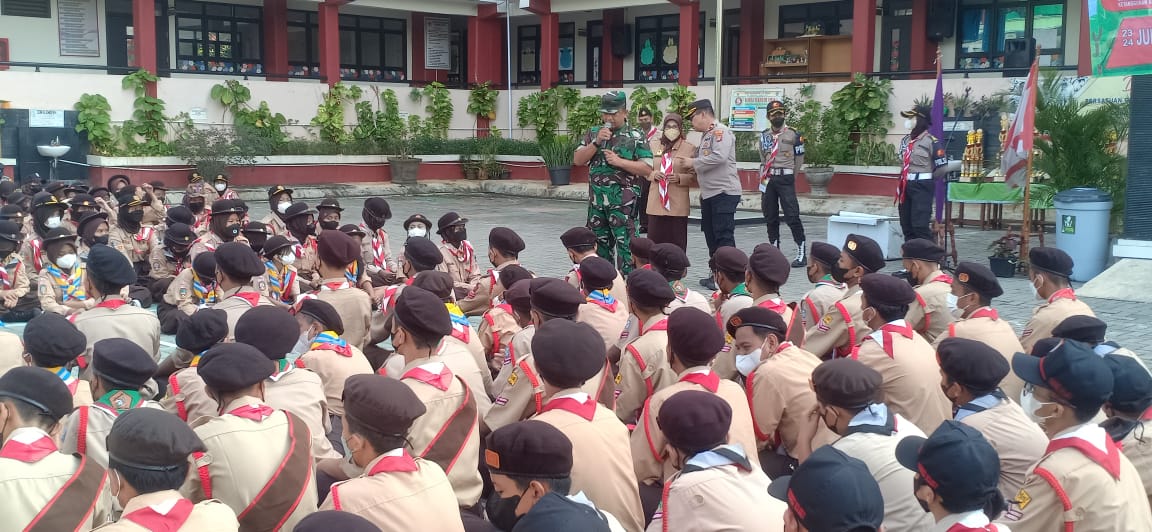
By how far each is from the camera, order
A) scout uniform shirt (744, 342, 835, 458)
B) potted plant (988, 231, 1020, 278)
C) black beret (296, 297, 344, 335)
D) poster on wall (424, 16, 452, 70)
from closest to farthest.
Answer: scout uniform shirt (744, 342, 835, 458) < black beret (296, 297, 344, 335) < potted plant (988, 231, 1020, 278) < poster on wall (424, 16, 452, 70)

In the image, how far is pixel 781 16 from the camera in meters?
21.9

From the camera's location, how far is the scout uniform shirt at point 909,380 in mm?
4734

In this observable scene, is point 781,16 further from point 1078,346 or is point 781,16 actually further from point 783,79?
point 1078,346

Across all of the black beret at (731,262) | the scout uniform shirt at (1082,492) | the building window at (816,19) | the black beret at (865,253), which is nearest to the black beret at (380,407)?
the scout uniform shirt at (1082,492)

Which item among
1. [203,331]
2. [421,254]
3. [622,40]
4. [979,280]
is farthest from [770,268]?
[622,40]

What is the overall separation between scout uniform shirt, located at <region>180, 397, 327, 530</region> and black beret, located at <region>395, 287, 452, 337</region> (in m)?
Answer: 0.88

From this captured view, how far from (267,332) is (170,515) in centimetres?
174

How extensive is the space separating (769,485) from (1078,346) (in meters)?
1.37

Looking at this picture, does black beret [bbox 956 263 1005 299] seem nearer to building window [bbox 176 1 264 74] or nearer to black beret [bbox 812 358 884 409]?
black beret [bbox 812 358 884 409]

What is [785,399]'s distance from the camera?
4570 mm

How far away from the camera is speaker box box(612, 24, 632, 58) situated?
23906 mm

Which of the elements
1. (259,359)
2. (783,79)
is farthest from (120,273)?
(783,79)

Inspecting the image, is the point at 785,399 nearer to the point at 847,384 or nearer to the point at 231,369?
the point at 847,384

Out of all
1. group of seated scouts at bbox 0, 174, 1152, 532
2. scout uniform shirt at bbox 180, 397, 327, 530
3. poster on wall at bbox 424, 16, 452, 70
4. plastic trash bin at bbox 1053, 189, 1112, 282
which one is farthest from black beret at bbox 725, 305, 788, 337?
poster on wall at bbox 424, 16, 452, 70
